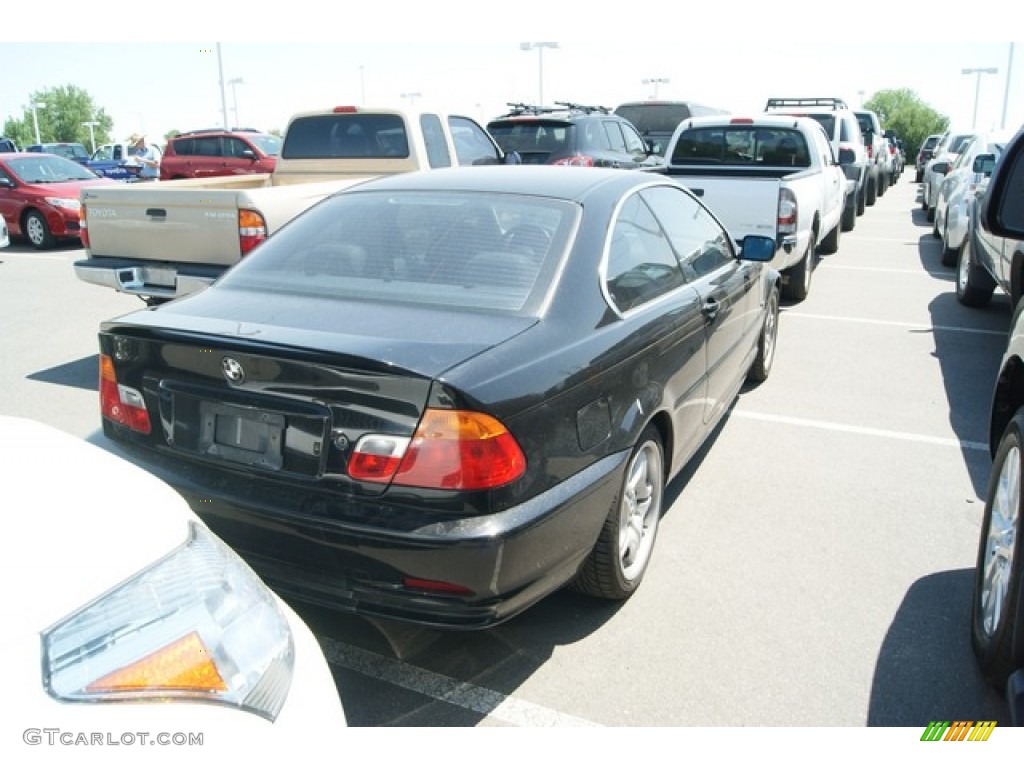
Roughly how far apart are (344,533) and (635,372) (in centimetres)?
126

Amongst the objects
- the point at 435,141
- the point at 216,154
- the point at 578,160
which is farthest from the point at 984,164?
the point at 216,154

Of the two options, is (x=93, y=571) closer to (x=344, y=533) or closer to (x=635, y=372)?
(x=344, y=533)

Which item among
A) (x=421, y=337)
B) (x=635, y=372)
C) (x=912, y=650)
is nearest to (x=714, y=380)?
(x=635, y=372)

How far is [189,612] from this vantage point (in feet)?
5.02

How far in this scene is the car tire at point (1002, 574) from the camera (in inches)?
99.7

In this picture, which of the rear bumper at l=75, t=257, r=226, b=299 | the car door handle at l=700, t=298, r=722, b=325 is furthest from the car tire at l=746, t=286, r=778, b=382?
the rear bumper at l=75, t=257, r=226, b=299

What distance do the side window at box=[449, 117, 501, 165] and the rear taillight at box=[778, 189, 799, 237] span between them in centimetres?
345

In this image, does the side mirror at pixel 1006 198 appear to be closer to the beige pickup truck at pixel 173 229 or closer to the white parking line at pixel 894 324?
the beige pickup truck at pixel 173 229

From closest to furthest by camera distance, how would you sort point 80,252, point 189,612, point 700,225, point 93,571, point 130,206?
point 93,571
point 189,612
point 700,225
point 130,206
point 80,252

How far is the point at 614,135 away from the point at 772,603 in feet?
32.1

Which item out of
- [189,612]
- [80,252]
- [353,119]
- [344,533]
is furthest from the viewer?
[80,252]

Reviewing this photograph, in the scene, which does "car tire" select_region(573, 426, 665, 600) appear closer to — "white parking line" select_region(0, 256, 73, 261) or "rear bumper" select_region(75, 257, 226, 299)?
"rear bumper" select_region(75, 257, 226, 299)

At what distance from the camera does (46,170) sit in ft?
48.3

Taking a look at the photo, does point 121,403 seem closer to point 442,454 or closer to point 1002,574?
point 442,454
